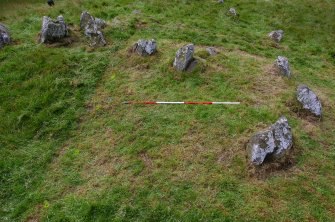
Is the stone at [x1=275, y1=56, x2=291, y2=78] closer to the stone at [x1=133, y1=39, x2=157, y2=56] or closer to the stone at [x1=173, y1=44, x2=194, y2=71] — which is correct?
the stone at [x1=173, y1=44, x2=194, y2=71]

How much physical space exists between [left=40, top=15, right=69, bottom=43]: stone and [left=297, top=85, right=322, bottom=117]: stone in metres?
13.5

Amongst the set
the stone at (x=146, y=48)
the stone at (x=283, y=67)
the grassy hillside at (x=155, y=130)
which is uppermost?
the stone at (x=146, y=48)

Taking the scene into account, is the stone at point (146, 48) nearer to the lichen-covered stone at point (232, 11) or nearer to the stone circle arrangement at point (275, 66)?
the stone circle arrangement at point (275, 66)

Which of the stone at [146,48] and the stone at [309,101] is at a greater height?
the stone at [146,48]

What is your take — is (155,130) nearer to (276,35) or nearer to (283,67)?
(283,67)

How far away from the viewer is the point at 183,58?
17.2 meters

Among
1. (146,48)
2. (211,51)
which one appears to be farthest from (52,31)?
(211,51)

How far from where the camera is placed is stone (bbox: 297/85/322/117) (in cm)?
1496

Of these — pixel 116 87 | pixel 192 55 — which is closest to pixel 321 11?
pixel 192 55

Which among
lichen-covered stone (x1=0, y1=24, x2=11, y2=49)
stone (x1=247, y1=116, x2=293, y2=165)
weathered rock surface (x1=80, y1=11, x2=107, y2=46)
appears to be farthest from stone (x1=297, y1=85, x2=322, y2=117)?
lichen-covered stone (x1=0, y1=24, x2=11, y2=49)

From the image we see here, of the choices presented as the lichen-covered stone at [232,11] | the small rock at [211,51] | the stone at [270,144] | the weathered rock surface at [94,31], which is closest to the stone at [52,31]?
the weathered rock surface at [94,31]

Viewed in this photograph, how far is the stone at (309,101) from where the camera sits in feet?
49.1

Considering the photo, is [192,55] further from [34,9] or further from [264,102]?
[34,9]

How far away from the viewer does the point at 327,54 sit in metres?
22.2
